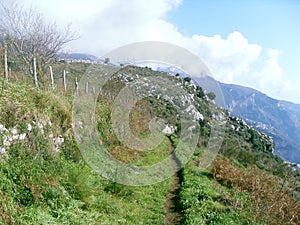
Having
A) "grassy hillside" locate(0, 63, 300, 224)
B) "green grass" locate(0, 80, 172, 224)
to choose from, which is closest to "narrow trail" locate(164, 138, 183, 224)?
"grassy hillside" locate(0, 63, 300, 224)

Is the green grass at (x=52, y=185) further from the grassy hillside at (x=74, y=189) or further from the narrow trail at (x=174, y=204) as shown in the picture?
the narrow trail at (x=174, y=204)

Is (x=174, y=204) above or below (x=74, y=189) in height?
below

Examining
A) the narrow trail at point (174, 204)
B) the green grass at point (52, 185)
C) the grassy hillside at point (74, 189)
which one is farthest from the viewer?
the narrow trail at point (174, 204)

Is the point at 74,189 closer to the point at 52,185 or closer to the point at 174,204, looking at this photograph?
the point at 52,185

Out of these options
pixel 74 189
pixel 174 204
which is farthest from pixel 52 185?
pixel 174 204

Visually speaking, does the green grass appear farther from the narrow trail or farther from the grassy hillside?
the narrow trail

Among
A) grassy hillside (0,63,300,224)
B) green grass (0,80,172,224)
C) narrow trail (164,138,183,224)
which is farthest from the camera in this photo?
narrow trail (164,138,183,224)

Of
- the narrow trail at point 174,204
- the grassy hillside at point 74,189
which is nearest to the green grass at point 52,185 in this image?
the grassy hillside at point 74,189

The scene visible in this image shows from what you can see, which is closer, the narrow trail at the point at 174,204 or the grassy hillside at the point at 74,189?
the grassy hillside at the point at 74,189

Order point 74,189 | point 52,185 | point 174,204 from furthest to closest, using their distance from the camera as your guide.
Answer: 1. point 174,204
2. point 74,189
3. point 52,185

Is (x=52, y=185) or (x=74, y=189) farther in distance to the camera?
(x=74, y=189)

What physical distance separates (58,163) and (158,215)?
10.9 feet

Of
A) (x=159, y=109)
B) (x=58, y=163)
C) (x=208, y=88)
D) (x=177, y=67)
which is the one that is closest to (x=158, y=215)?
(x=58, y=163)

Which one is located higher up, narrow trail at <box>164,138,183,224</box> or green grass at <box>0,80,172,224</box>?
green grass at <box>0,80,172,224</box>
